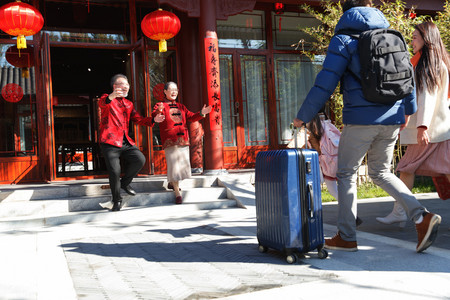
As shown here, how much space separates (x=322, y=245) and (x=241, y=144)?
538cm

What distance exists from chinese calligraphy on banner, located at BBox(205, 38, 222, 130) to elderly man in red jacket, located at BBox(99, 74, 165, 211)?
1802 millimetres

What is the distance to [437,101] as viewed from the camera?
11.6 feet

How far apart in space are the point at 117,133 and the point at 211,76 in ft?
7.76

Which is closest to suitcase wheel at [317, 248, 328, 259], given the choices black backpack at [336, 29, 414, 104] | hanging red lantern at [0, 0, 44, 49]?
black backpack at [336, 29, 414, 104]

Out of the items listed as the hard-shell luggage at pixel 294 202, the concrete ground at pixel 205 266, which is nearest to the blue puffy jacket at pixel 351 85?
the hard-shell luggage at pixel 294 202

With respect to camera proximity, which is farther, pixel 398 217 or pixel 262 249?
pixel 398 217

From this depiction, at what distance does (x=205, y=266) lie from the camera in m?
2.90

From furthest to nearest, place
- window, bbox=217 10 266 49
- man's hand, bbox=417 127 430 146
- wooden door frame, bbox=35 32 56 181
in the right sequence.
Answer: window, bbox=217 10 266 49 < wooden door frame, bbox=35 32 56 181 < man's hand, bbox=417 127 430 146

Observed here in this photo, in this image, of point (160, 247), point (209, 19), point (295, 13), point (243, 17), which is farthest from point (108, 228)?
point (295, 13)

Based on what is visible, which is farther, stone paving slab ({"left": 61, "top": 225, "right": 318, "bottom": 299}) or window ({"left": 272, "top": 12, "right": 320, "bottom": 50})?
window ({"left": 272, "top": 12, "right": 320, "bottom": 50})

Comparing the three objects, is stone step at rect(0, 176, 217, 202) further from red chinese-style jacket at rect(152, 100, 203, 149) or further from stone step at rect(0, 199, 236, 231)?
red chinese-style jacket at rect(152, 100, 203, 149)

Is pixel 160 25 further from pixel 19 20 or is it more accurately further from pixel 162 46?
pixel 19 20

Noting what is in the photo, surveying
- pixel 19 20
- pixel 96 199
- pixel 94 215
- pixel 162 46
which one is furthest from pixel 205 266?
pixel 19 20

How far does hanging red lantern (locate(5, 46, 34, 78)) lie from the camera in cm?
705
